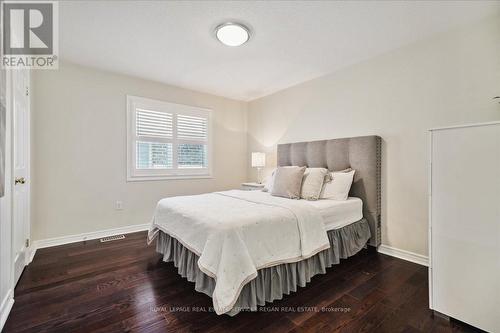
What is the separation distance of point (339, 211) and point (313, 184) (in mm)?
475

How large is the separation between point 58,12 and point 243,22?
166cm

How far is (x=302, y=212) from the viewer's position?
2080 mm

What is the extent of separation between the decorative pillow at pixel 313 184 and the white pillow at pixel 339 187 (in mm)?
89

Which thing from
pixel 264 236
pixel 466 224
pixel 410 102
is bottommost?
pixel 264 236

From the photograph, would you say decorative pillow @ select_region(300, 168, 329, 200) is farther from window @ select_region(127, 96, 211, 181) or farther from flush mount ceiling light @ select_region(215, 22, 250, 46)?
window @ select_region(127, 96, 211, 181)

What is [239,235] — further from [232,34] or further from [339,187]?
[232,34]

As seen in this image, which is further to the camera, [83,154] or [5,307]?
[83,154]

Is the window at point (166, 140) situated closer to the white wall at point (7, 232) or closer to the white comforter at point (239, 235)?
the white comforter at point (239, 235)

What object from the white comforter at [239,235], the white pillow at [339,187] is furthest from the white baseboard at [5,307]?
the white pillow at [339,187]

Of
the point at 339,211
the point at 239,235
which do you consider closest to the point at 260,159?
the point at 339,211

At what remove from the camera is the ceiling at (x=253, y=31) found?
6.56ft

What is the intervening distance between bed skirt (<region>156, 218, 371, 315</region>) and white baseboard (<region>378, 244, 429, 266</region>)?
266 millimetres

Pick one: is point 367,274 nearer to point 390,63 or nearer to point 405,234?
point 405,234

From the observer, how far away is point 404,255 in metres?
2.63
